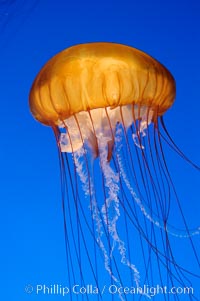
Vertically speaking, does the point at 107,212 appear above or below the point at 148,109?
below

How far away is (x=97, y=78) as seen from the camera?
3428 mm

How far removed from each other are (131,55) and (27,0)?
2.39m

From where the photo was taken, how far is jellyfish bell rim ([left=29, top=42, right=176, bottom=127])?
3412 mm

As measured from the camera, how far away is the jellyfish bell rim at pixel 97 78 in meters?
3.41

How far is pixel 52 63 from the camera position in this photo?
350 centimetres

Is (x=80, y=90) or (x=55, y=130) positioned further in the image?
(x=55, y=130)

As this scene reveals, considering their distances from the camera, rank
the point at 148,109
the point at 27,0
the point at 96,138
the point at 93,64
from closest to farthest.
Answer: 1. the point at 93,64
2. the point at 148,109
3. the point at 96,138
4. the point at 27,0

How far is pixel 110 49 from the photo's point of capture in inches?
136

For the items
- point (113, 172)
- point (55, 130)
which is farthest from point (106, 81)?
point (113, 172)

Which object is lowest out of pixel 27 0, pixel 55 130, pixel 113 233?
pixel 113 233

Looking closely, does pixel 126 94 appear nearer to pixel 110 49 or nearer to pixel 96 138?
pixel 110 49

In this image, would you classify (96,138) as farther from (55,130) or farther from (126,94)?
(126,94)

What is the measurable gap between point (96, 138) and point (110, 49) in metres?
0.91

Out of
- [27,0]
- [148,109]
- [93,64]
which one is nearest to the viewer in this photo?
[93,64]
